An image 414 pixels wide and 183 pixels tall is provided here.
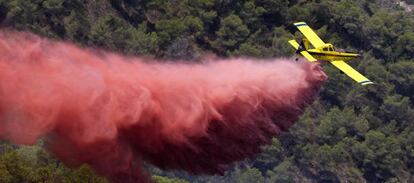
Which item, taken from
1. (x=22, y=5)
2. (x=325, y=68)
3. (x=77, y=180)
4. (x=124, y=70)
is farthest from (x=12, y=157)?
(x=325, y=68)

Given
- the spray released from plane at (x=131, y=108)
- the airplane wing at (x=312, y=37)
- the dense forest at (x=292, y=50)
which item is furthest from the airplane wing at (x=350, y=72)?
the dense forest at (x=292, y=50)

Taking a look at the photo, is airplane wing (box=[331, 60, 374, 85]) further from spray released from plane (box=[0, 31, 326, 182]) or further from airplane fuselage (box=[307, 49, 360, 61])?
spray released from plane (box=[0, 31, 326, 182])

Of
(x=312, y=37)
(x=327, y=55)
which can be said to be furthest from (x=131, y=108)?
(x=312, y=37)

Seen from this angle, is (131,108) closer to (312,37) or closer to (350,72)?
(350,72)

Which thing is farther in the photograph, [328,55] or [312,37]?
[312,37]

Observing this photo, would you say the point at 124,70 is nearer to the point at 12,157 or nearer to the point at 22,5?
the point at 12,157

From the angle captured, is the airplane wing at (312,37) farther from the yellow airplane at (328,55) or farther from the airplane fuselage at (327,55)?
the airplane fuselage at (327,55)
